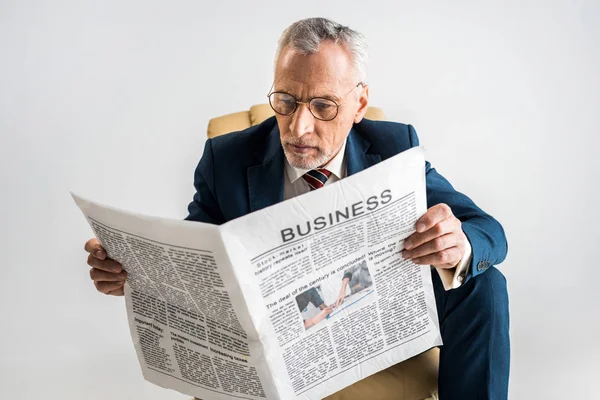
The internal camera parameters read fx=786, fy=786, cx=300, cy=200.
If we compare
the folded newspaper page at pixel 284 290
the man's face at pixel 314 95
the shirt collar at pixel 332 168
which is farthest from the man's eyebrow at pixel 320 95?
the folded newspaper page at pixel 284 290

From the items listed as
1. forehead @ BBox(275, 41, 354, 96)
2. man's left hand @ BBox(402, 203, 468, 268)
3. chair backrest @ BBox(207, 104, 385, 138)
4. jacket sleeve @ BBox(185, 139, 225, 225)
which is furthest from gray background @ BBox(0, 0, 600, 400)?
man's left hand @ BBox(402, 203, 468, 268)

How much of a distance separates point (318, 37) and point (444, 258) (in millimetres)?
458

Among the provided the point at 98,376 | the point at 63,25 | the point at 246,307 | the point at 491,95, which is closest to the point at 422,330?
the point at 246,307

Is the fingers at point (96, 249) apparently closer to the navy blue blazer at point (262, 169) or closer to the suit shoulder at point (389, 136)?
the navy blue blazer at point (262, 169)

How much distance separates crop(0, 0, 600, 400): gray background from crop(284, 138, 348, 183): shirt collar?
893 millimetres

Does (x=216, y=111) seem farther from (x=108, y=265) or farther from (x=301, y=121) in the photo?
(x=108, y=265)

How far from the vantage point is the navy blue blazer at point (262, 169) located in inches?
59.9

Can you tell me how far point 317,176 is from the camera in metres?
1.53

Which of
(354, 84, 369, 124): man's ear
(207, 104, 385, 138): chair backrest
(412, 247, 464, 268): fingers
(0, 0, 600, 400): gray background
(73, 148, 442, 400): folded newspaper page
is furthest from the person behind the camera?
(0, 0, 600, 400): gray background

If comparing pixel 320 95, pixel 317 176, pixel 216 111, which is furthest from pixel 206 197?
pixel 216 111

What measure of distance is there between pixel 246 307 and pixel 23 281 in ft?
4.70

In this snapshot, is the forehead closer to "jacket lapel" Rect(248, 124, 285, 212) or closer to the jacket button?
"jacket lapel" Rect(248, 124, 285, 212)

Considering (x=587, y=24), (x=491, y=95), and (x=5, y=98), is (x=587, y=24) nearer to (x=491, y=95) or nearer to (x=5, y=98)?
(x=491, y=95)

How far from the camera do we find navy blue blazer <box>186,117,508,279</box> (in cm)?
152
